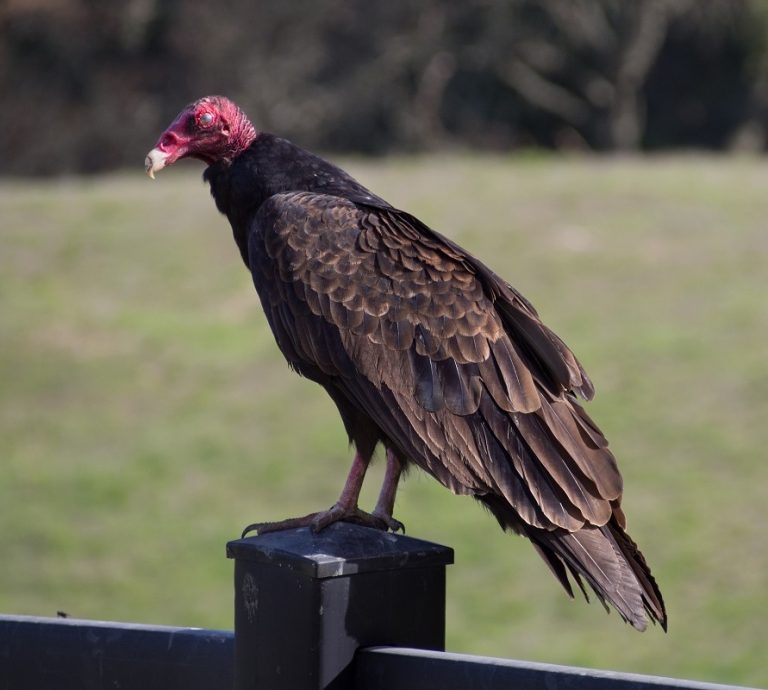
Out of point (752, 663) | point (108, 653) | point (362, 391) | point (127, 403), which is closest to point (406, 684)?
point (108, 653)

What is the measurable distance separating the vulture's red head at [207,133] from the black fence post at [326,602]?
1489mm

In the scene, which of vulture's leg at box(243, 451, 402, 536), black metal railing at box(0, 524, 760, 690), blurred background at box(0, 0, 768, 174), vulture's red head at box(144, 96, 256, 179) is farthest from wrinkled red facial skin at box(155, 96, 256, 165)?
blurred background at box(0, 0, 768, 174)

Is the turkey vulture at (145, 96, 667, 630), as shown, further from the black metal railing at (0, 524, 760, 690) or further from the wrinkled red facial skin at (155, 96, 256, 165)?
the black metal railing at (0, 524, 760, 690)

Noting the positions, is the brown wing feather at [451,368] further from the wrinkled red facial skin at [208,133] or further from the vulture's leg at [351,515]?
the wrinkled red facial skin at [208,133]

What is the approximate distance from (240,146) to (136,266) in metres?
6.43

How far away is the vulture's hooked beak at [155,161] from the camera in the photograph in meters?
3.41

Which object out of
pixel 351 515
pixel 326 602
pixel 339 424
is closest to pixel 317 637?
pixel 326 602

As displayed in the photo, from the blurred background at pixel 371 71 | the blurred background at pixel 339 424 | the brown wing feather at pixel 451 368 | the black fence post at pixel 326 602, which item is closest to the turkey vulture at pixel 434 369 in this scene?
the brown wing feather at pixel 451 368

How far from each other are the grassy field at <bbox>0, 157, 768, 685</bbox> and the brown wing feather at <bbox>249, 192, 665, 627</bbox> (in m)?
3.46

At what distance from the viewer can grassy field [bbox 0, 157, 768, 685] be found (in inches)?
264

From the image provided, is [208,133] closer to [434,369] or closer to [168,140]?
[168,140]

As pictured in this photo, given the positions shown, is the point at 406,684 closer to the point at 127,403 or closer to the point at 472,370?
the point at 472,370

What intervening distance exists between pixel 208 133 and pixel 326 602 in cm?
171

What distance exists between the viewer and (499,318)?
10.1ft
